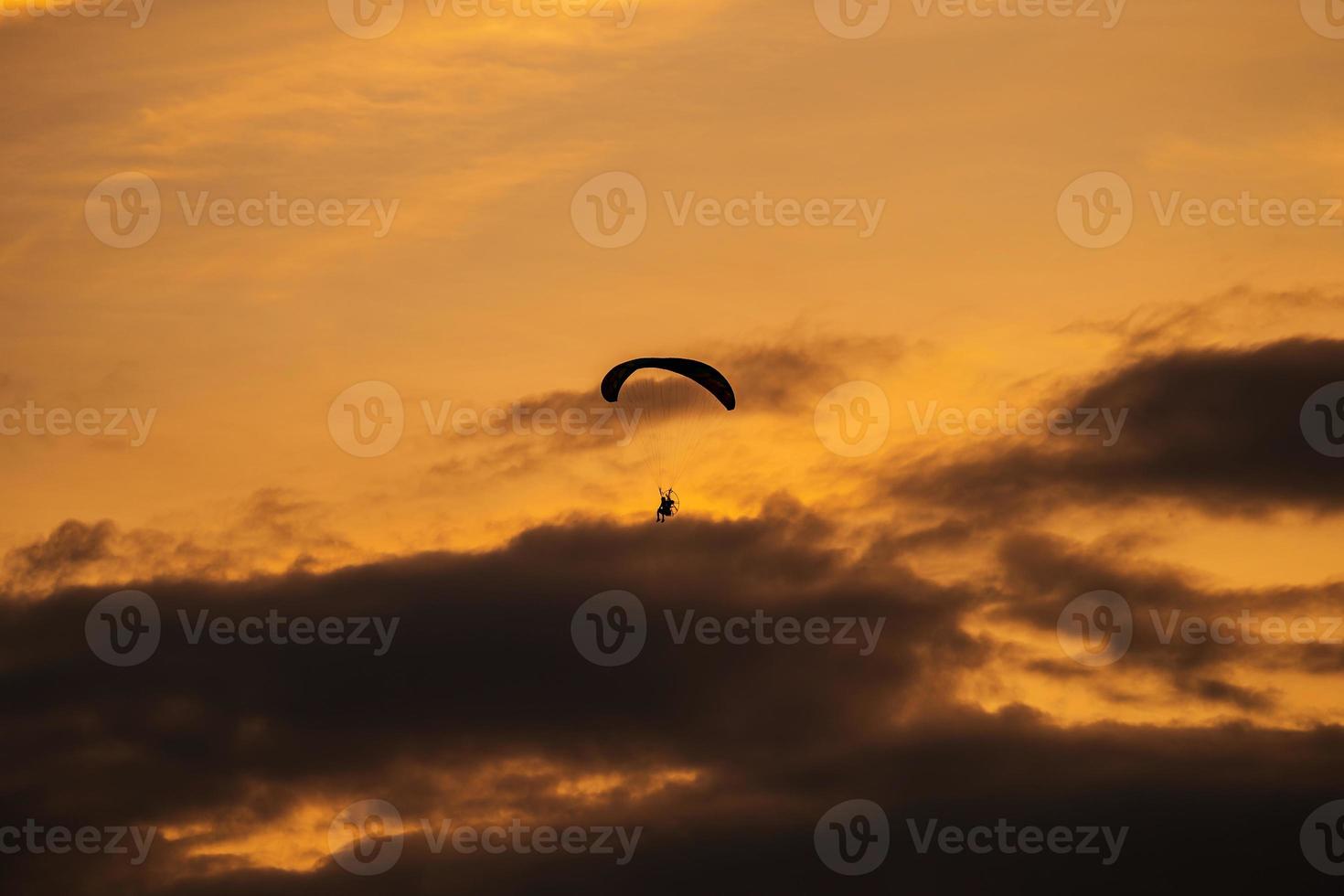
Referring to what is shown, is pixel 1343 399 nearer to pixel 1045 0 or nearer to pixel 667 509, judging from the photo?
pixel 1045 0

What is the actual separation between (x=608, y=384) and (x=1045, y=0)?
28.3 metres

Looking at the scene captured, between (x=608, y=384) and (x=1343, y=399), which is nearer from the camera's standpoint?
(x=608, y=384)

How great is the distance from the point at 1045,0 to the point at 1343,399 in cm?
3557

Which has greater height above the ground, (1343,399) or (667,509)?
(1343,399)

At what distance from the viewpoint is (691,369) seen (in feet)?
517

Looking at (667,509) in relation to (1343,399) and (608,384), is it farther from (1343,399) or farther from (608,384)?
(1343,399)

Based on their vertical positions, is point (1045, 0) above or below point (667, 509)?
above

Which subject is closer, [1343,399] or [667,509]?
[667,509]

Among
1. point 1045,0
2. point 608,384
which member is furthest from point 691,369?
point 1045,0

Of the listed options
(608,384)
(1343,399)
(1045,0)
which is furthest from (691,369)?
(1343,399)

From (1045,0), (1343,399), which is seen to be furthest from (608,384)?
(1343,399)

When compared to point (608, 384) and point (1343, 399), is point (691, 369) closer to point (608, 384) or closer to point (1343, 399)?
point (608, 384)

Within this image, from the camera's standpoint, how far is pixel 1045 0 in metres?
163

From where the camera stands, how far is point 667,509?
510 feet
